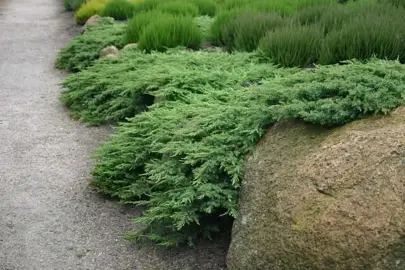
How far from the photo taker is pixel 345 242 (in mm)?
2564

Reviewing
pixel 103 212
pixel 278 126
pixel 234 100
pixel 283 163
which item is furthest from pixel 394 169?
pixel 103 212

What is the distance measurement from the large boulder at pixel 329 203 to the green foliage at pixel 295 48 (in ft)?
7.30

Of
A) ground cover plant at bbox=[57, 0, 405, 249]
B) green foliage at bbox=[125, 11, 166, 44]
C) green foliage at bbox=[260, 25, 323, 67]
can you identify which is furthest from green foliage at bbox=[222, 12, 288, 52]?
green foliage at bbox=[125, 11, 166, 44]

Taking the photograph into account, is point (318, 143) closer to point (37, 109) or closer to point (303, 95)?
point (303, 95)

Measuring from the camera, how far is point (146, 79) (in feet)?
17.4

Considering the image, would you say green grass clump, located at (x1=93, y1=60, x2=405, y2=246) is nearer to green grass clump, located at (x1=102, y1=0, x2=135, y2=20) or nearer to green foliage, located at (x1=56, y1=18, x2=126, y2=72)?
green foliage, located at (x1=56, y1=18, x2=126, y2=72)

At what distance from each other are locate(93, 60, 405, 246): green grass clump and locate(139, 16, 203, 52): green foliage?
2.84 m

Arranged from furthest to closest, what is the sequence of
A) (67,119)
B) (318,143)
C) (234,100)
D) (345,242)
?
(67,119) → (234,100) → (318,143) → (345,242)

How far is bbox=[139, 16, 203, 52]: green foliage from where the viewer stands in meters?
6.83

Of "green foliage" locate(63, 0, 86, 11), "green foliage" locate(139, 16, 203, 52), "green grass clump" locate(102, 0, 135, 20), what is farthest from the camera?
"green foliage" locate(63, 0, 86, 11)

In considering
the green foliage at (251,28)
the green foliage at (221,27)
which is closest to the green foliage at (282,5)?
the green foliage at (221,27)

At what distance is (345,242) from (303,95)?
1.15 m

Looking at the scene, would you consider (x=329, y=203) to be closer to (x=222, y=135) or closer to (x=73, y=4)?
(x=222, y=135)

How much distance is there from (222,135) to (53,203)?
60.1 inches
